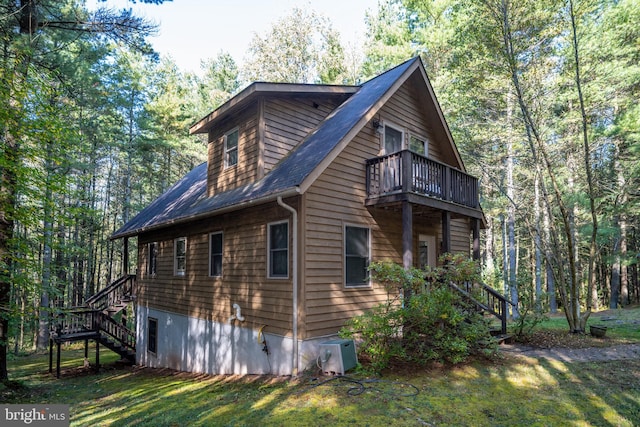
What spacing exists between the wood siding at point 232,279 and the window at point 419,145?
17.1 feet

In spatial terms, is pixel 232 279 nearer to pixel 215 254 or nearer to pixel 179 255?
pixel 215 254

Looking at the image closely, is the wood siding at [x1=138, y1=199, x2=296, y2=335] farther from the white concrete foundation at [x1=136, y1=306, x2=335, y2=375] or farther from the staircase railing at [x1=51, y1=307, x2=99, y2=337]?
the staircase railing at [x1=51, y1=307, x2=99, y2=337]

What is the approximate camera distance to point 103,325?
13289 millimetres

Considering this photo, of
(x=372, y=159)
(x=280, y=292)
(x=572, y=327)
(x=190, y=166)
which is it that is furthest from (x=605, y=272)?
(x=190, y=166)

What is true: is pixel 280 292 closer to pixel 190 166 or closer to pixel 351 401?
pixel 351 401

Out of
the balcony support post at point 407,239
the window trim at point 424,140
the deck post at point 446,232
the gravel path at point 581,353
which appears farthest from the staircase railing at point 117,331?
the gravel path at point 581,353

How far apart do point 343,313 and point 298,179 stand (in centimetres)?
310

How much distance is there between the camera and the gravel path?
711 cm

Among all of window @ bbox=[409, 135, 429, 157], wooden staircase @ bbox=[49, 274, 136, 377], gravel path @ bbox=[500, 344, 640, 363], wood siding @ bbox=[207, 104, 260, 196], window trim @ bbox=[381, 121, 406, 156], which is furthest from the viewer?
wooden staircase @ bbox=[49, 274, 136, 377]

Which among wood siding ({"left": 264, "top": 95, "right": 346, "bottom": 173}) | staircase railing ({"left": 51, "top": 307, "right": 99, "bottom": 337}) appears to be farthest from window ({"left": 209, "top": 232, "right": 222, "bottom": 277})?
staircase railing ({"left": 51, "top": 307, "right": 99, "bottom": 337})

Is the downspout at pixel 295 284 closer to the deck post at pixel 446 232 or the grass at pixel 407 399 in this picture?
the grass at pixel 407 399

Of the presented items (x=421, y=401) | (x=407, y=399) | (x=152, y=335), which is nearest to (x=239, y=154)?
(x=407, y=399)

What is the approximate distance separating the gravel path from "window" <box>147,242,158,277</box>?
11465mm

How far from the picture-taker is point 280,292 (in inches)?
300
